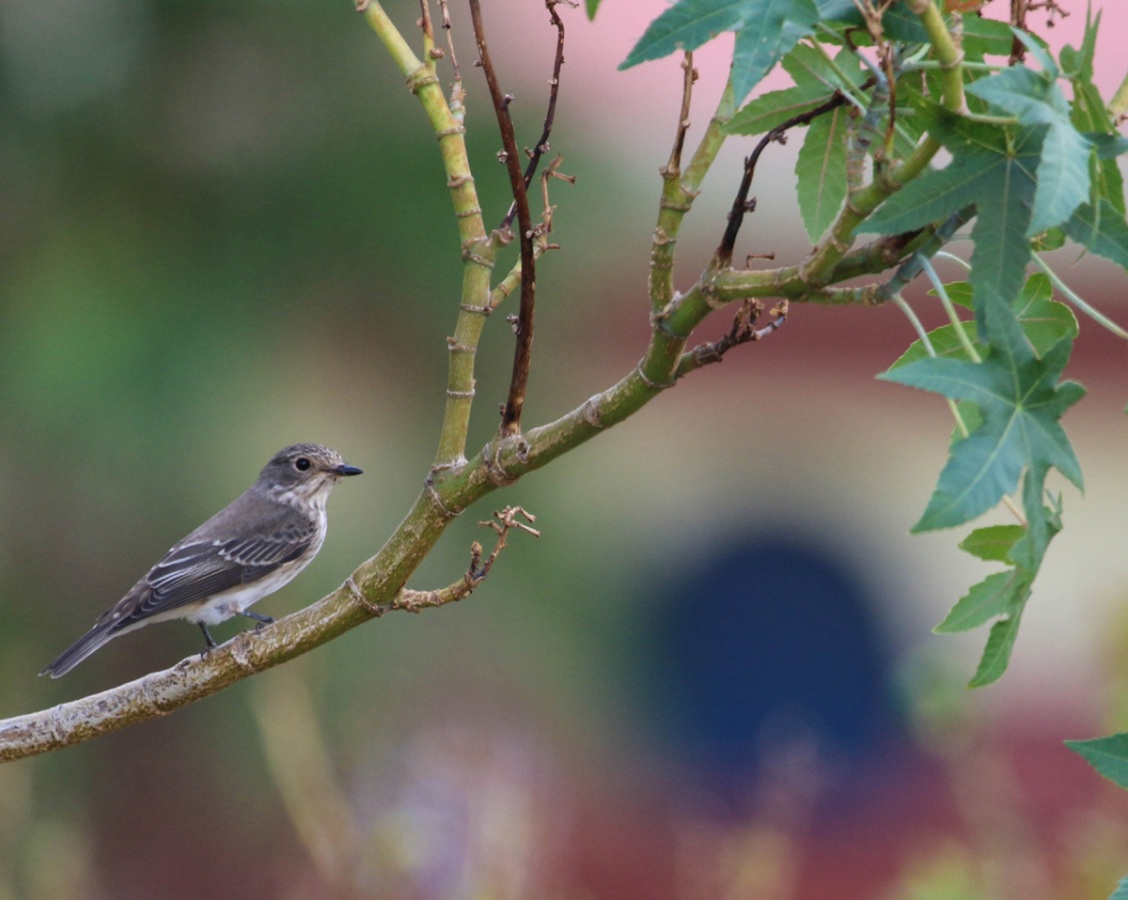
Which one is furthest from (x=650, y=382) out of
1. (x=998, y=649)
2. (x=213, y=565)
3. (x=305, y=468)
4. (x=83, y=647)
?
(x=305, y=468)

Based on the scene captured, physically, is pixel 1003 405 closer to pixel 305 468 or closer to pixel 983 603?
pixel 983 603

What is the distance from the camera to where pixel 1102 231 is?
115 cm

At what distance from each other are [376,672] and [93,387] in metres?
1.50

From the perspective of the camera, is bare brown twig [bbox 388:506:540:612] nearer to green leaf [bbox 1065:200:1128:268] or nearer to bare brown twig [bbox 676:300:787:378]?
bare brown twig [bbox 676:300:787:378]

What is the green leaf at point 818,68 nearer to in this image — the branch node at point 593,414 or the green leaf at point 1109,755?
the branch node at point 593,414

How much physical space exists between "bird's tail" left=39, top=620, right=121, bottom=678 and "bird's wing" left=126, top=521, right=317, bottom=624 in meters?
0.06

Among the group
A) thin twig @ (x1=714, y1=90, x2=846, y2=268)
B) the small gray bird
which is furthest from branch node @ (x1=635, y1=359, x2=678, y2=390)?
the small gray bird

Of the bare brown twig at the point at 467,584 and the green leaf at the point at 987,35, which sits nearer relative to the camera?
the green leaf at the point at 987,35

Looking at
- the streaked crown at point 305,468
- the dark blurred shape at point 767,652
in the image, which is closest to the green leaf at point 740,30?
the streaked crown at point 305,468

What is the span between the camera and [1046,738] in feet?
21.5

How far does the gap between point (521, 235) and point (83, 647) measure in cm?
178

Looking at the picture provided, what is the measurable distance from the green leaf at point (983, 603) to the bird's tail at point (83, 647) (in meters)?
1.79

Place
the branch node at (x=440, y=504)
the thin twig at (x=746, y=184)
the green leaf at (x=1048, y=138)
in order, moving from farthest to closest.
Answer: the branch node at (x=440, y=504) < the thin twig at (x=746, y=184) < the green leaf at (x=1048, y=138)

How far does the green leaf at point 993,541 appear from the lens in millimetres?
1345
